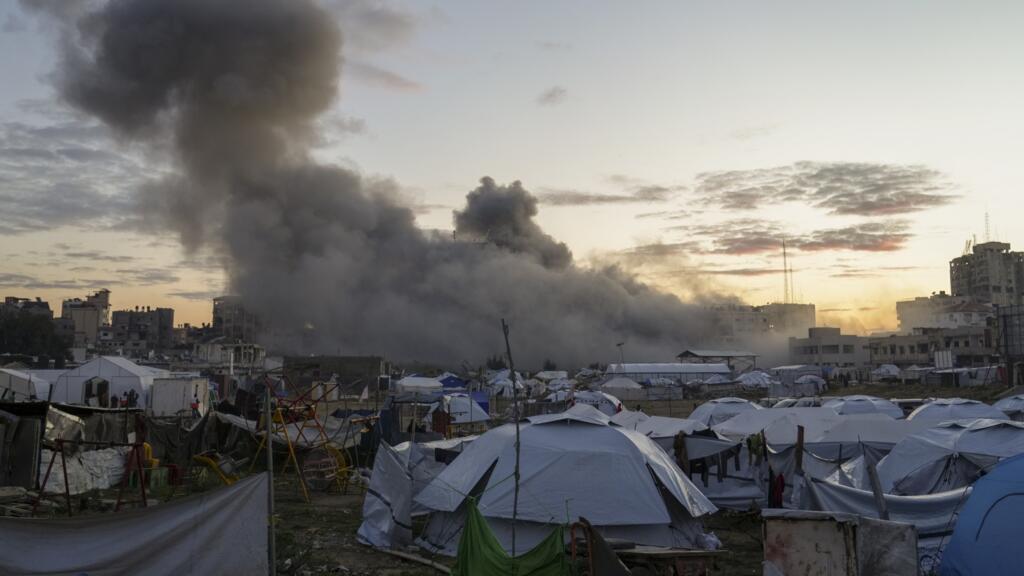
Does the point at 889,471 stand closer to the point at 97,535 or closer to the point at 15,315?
the point at 97,535

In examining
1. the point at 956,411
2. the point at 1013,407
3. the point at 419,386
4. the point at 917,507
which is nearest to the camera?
the point at 917,507

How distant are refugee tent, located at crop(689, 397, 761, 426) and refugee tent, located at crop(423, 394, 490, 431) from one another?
851 centimetres

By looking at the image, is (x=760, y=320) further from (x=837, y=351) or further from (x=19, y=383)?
(x=19, y=383)

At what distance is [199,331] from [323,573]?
453ft

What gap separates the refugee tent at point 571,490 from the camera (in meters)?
11.4

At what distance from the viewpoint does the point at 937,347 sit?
262 ft

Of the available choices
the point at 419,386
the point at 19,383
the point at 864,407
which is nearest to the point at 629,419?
the point at 864,407

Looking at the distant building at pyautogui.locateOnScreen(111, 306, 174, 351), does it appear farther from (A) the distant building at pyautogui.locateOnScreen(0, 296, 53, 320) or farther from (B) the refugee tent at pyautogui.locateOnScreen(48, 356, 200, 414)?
(B) the refugee tent at pyautogui.locateOnScreen(48, 356, 200, 414)

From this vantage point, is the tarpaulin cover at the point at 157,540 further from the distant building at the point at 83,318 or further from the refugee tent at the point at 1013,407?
the distant building at the point at 83,318

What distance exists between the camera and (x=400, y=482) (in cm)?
1307

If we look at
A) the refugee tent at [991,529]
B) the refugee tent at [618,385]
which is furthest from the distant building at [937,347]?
the refugee tent at [991,529]

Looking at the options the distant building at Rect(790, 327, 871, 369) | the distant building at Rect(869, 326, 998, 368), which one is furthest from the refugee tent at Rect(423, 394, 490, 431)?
the distant building at Rect(790, 327, 871, 369)

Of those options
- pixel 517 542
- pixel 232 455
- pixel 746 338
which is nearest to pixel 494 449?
pixel 517 542

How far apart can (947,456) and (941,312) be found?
397ft
